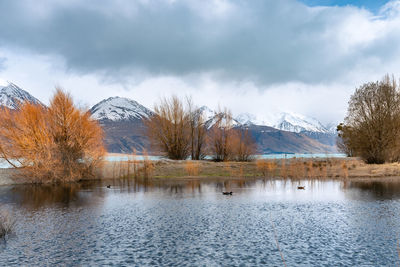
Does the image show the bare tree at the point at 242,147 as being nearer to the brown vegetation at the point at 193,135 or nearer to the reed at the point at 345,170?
the brown vegetation at the point at 193,135

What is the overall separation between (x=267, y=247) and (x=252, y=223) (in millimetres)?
3315

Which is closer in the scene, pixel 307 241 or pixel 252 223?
pixel 307 241

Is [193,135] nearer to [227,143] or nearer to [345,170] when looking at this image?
[227,143]

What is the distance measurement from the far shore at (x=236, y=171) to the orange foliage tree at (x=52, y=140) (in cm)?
203

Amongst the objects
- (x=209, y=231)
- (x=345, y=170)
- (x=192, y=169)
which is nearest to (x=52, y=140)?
(x=192, y=169)

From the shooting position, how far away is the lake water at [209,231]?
391 inches

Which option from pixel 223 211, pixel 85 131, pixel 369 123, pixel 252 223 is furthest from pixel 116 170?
pixel 369 123

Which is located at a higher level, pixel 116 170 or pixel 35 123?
pixel 35 123

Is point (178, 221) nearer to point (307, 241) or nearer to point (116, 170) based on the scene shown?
point (307, 241)

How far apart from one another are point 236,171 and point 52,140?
20.0 meters

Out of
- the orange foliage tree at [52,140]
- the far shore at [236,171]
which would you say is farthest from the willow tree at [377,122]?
the orange foliage tree at [52,140]

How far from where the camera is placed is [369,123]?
129 feet

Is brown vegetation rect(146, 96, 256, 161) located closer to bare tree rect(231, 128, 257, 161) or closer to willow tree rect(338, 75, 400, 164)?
bare tree rect(231, 128, 257, 161)

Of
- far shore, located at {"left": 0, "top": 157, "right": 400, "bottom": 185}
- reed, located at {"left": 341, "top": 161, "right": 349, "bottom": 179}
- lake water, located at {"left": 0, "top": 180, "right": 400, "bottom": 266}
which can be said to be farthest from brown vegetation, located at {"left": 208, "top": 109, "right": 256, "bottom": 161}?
lake water, located at {"left": 0, "top": 180, "right": 400, "bottom": 266}
